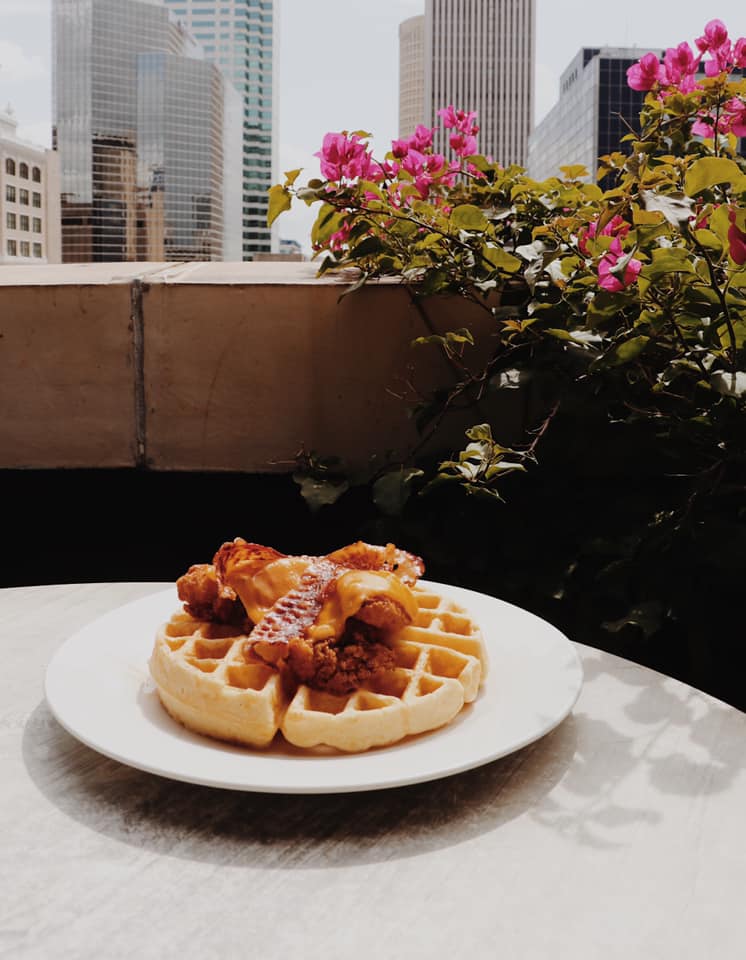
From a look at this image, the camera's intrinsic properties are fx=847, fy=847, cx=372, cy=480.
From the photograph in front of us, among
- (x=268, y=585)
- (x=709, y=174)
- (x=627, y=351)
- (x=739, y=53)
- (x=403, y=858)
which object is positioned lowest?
(x=403, y=858)

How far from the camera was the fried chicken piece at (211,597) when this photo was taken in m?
0.67

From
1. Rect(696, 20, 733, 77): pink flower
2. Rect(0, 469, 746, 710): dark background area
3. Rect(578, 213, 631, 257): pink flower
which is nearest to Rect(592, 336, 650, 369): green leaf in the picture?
Rect(578, 213, 631, 257): pink flower

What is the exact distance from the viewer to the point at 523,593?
1282 mm

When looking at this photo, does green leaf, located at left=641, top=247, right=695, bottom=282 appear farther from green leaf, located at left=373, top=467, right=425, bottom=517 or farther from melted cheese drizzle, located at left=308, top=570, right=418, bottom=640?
green leaf, located at left=373, top=467, right=425, bottom=517

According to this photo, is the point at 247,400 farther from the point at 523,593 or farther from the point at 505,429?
the point at 523,593

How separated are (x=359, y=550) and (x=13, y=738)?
28 cm

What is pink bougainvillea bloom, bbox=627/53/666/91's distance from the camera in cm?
139

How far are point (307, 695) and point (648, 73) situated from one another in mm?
1277

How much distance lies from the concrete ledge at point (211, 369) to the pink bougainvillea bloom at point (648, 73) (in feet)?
1.52

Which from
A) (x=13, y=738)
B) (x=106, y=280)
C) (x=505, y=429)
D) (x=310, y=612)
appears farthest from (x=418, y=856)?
(x=106, y=280)

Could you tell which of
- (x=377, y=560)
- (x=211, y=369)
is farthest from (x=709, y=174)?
(x=211, y=369)

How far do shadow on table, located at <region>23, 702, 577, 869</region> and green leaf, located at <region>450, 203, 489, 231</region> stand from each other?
32.1 inches

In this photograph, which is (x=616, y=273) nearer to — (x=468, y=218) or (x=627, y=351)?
(x=627, y=351)

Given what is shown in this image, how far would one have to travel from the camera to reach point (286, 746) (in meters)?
0.54
